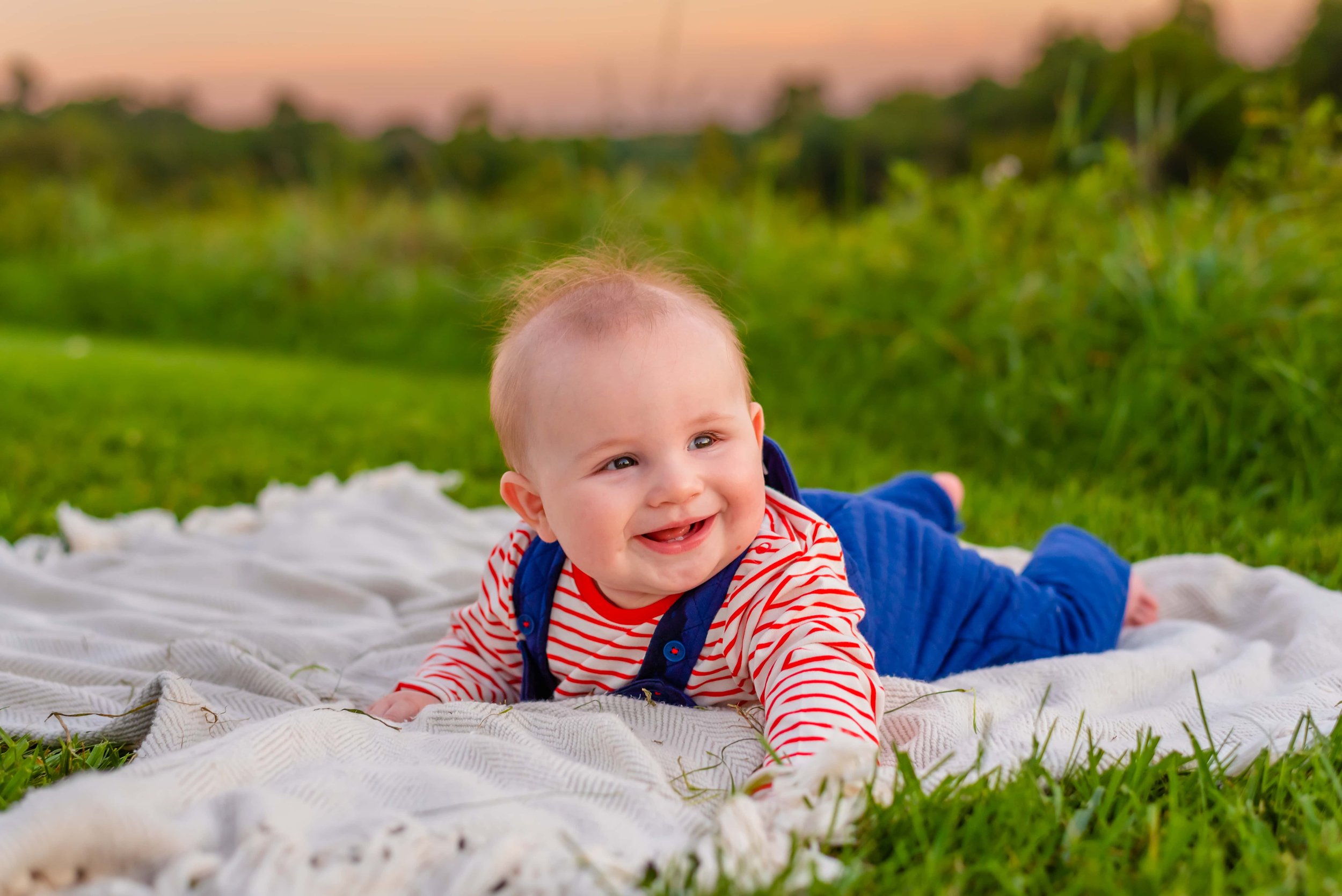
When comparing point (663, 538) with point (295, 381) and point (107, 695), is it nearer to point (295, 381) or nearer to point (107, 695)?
point (107, 695)

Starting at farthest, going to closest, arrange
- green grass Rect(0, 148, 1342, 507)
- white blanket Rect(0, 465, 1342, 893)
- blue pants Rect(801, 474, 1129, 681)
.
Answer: green grass Rect(0, 148, 1342, 507)
blue pants Rect(801, 474, 1129, 681)
white blanket Rect(0, 465, 1342, 893)

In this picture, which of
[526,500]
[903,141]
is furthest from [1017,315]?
[903,141]

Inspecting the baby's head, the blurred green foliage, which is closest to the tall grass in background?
the blurred green foliage

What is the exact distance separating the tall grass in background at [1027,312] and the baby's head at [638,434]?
0.72 metres

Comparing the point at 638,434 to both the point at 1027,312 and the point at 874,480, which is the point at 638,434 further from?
the point at 1027,312

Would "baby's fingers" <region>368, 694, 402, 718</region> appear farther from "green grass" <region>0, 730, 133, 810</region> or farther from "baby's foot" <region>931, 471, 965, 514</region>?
"baby's foot" <region>931, 471, 965, 514</region>

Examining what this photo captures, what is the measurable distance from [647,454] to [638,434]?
0.13 feet

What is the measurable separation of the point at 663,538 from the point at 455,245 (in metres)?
6.93

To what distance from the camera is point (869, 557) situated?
2.18 meters

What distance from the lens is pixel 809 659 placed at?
1.73 m

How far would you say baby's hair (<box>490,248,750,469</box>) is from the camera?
1.79 metres

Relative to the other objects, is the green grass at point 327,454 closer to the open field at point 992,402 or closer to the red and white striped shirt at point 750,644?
the open field at point 992,402

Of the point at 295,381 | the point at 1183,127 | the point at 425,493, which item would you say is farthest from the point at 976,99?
the point at 425,493

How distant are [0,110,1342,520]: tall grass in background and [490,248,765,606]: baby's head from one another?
0.72 m
